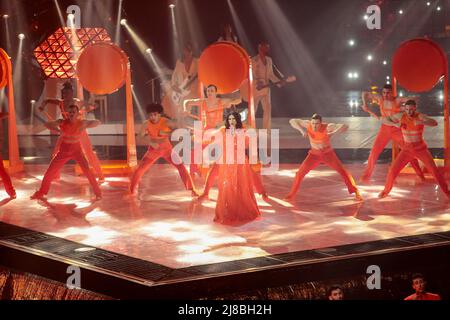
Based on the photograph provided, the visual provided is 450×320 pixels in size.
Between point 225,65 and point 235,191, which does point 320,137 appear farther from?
point 225,65

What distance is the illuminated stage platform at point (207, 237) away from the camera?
19.5 ft

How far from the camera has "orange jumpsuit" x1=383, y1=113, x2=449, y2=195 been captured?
838 cm

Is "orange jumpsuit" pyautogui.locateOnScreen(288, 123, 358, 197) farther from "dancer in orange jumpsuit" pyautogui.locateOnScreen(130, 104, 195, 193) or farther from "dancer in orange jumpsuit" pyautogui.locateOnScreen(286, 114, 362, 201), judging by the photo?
"dancer in orange jumpsuit" pyautogui.locateOnScreen(130, 104, 195, 193)

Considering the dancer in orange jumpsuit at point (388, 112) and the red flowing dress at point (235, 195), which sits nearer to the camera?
the red flowing dress at point (235, 195)

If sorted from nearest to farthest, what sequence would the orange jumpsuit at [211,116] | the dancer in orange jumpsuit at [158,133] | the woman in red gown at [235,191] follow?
the woman in red gown at [235,191]
the dancer in orange jumpsuit at [158,133]
the orange jumpsuit at [211,116]

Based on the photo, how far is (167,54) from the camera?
1633cm

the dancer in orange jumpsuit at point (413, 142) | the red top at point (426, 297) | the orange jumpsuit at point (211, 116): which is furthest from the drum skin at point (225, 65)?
the red top at point (426, 297)

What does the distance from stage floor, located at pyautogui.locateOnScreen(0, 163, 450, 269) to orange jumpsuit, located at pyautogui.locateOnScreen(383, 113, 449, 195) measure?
0.77 ft

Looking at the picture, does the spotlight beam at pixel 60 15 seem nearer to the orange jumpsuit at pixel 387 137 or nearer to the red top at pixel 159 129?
the red top at pixel 159 129

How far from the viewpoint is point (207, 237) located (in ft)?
23.1

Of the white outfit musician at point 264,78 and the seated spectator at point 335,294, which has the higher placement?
the white outfit musician at point 264,78

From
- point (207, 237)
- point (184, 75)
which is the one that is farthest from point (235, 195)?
point (184, 75)

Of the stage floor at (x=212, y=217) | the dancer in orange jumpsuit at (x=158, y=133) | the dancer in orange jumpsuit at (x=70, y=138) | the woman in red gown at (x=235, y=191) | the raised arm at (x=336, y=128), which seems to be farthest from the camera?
the dancer in orange jumpsuit at (x=158, y=133)

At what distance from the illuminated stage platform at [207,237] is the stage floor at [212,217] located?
11mm
